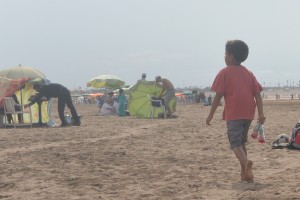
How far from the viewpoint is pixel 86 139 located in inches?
376

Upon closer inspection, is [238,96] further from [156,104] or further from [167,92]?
[156,104]

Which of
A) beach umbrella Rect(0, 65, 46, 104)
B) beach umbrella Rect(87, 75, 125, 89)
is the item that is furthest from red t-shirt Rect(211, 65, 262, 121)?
beach umbrella Rect(87, 75, 125, 89)

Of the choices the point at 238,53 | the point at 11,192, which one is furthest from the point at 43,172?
the point at 238,53

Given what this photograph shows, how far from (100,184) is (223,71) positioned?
1.80m

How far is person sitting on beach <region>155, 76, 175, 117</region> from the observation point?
667 inches

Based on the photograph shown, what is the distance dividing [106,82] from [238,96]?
21270 millimetres

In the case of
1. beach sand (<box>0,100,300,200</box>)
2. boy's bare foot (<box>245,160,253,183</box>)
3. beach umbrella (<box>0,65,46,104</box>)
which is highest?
beach umbrella (<box>0,65,46,104</box>)

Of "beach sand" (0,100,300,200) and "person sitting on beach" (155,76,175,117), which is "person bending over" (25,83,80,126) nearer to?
"person sitting on beach" (155,76,175,117)

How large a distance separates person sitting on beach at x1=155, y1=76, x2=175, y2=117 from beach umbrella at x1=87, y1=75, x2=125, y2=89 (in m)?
8.75

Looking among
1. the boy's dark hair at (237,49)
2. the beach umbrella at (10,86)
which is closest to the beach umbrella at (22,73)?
the beach umbrella at (10,86)

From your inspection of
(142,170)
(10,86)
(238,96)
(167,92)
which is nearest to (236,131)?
(238,96)

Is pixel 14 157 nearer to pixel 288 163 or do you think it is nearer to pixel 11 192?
pixel 11 192

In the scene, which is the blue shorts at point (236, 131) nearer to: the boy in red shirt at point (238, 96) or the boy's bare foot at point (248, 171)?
the boy in red shirt at point (238, 96)

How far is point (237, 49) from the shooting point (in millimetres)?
5098
